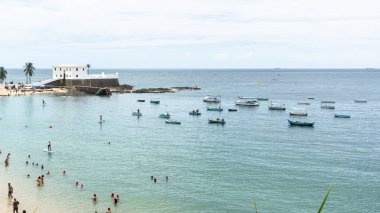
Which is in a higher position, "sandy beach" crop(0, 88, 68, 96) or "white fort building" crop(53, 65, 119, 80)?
"white fort building" crop(53, 65, 119, 80)

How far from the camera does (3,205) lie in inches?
1631

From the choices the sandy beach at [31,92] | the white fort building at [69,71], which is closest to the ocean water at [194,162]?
the sandy beach at [31,92]

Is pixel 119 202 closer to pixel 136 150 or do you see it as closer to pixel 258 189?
pixel 258 189

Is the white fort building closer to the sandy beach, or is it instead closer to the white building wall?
the white building wall

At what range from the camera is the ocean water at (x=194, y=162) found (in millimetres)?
43719

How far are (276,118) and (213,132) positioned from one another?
1104 inches

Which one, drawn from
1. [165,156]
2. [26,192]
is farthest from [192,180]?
[26,192]

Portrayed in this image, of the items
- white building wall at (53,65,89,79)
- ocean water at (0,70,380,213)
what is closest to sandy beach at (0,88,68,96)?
white building wall at (53,65,89,79)

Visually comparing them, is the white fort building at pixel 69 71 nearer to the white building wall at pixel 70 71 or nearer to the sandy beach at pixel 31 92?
the white building wall at pixel 70 71

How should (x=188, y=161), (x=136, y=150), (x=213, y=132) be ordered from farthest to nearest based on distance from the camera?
(x=213, y=132) < (x=136, y=150) < (x=188, y=161)

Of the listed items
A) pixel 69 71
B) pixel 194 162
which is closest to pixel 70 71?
pixel 69 71

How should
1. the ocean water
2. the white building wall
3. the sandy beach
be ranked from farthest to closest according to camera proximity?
the white building wall < the sandy beach < the ocean water

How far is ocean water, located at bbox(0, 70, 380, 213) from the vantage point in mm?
43719

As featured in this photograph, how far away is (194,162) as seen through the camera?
58.9 metres
